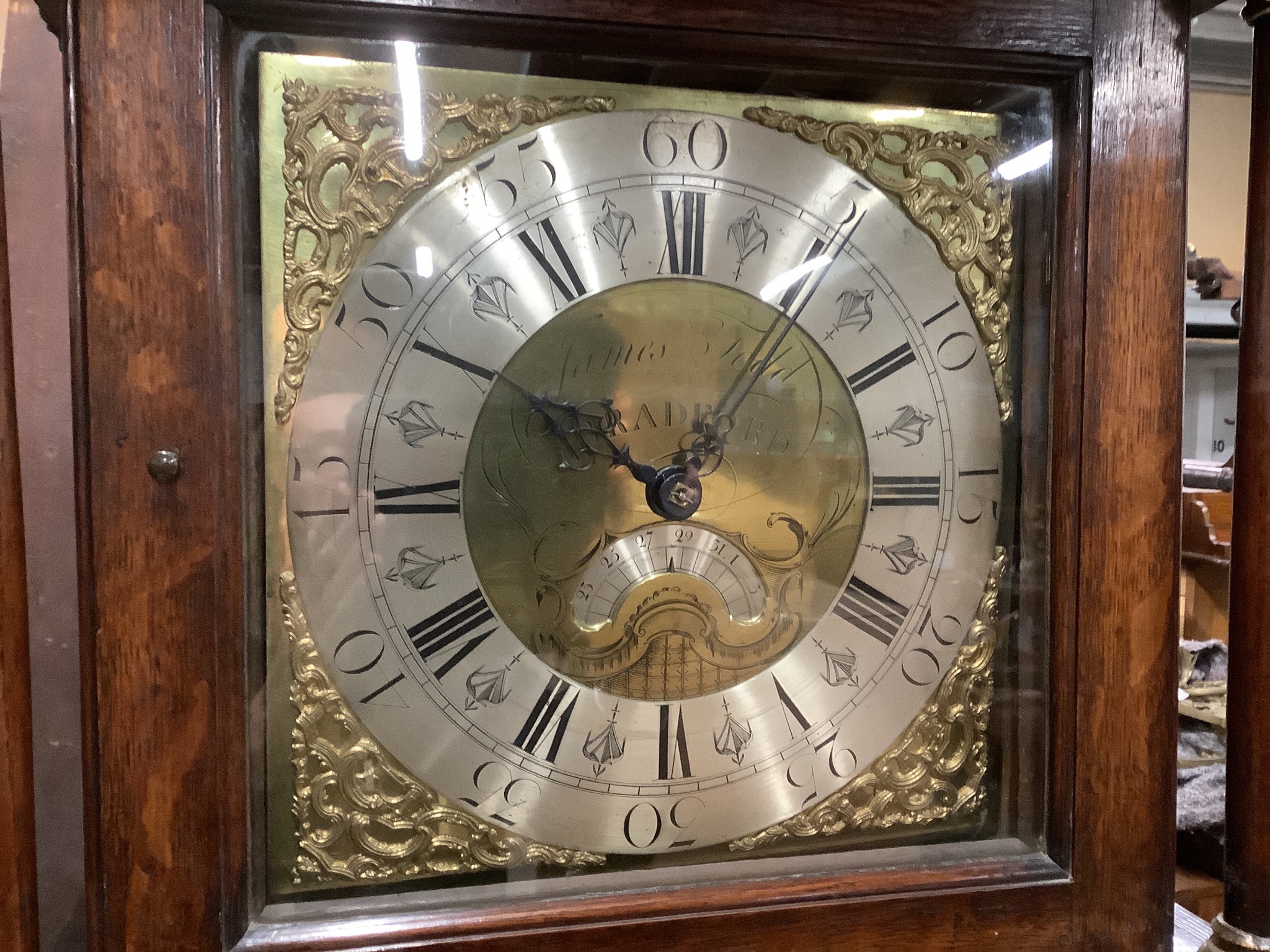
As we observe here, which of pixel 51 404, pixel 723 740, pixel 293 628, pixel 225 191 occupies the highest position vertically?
pixel 225 191

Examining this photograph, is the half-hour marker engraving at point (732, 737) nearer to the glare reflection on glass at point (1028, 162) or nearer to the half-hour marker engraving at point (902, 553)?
the half-hour marker engraving at point (902, 553)

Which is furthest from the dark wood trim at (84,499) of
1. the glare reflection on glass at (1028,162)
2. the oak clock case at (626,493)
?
the glare reflection on glass at (1028,162)

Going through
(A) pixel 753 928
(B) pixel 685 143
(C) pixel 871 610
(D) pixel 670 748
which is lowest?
(A) pixel 753 928

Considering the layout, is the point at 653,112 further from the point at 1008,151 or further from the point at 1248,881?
the point at 1248,881

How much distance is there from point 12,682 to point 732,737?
50cm

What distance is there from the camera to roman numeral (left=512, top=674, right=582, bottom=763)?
668 mm

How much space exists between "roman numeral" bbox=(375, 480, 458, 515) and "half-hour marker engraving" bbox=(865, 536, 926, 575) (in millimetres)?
333

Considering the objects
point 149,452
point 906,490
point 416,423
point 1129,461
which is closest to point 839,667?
point 906,490

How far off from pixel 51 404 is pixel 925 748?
864 mm

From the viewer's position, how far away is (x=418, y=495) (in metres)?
0.64

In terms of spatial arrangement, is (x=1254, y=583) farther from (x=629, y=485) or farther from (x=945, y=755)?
(x=629, y=485)

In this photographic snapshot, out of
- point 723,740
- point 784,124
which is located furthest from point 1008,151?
point 723,740

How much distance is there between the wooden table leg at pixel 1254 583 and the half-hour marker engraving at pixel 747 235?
38cm

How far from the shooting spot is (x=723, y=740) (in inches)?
27.5
